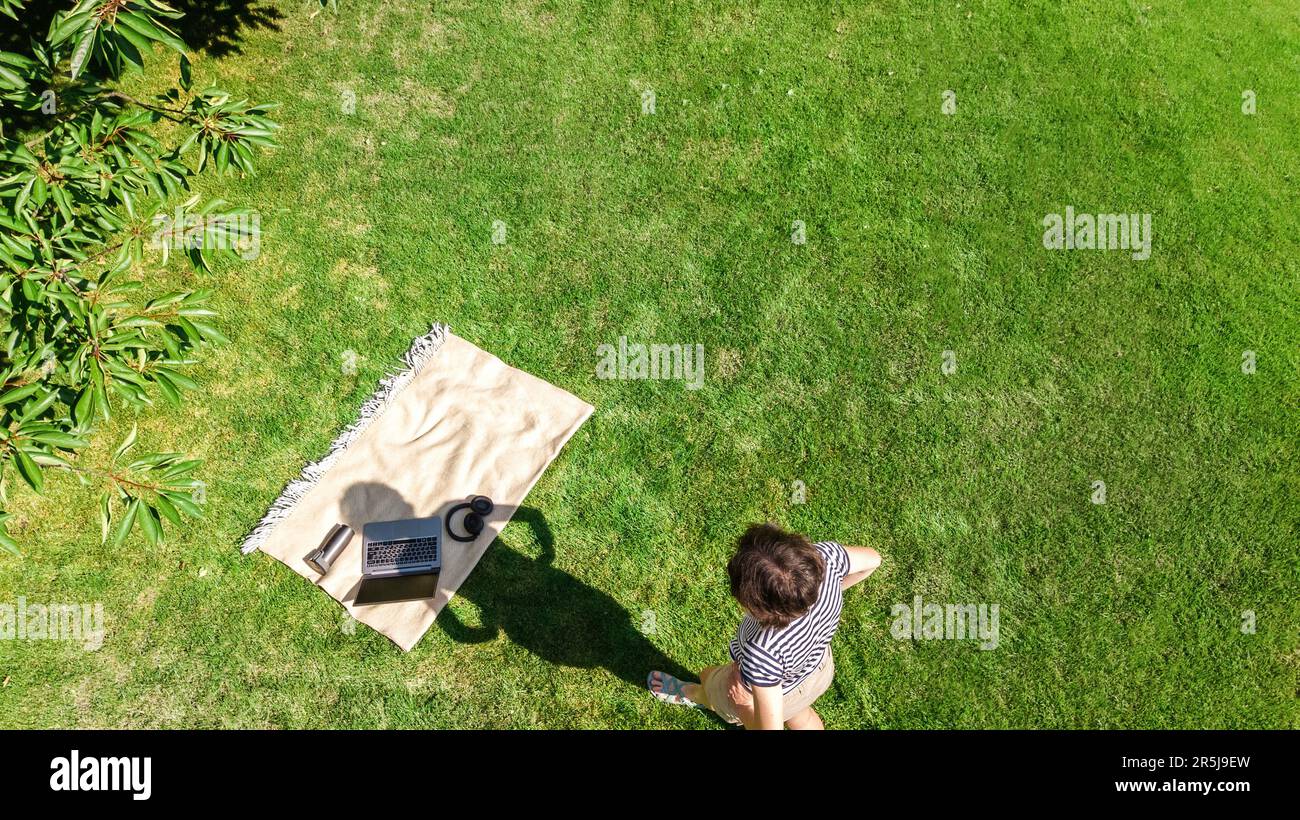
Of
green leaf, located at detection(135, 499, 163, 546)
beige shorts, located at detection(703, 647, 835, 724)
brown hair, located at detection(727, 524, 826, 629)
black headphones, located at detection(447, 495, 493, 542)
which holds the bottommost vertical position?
beige shorts, located at detection(703, 647, 835, 724)

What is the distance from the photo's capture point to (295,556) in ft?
20.4

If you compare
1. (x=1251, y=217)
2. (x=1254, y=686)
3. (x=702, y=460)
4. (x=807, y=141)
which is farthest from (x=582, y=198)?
(x=1254, y=686)

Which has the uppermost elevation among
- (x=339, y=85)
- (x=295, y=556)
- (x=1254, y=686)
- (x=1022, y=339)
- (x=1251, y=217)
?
(x=339, y=85)

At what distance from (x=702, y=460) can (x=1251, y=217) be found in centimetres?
564

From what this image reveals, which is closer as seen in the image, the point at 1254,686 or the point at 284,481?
the point at 1254,686

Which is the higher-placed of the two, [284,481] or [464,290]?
[464,290]

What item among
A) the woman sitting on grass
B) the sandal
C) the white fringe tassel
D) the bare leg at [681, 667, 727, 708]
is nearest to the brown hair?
the woman sitting on grass

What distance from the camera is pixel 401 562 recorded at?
5.94 m

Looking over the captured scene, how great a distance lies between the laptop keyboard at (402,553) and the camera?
593 centimetres

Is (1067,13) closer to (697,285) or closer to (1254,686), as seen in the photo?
(697,285)

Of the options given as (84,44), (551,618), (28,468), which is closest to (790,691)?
(551,618)

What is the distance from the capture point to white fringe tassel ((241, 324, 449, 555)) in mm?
6270

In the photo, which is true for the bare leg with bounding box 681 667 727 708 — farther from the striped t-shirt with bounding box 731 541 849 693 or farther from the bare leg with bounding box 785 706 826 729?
the striped t-shirt with bounding box 731 541 849 693

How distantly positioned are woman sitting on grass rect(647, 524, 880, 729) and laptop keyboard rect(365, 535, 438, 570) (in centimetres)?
236
